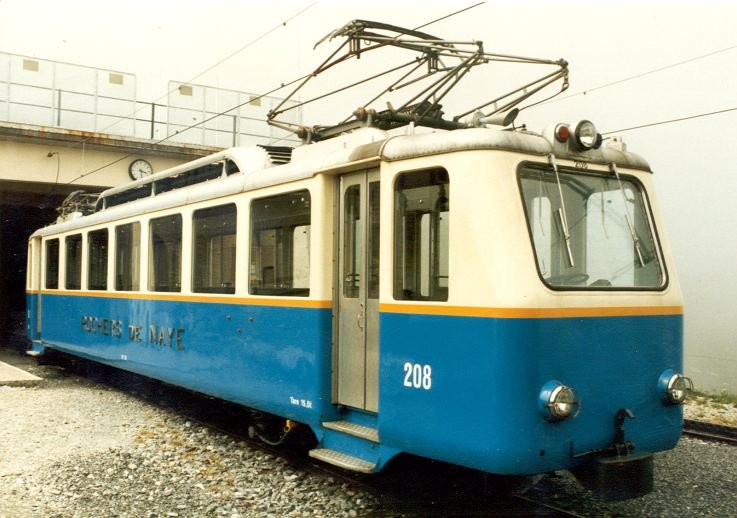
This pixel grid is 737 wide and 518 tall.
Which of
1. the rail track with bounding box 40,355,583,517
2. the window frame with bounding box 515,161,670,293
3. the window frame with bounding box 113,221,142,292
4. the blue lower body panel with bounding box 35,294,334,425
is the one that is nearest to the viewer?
the window frame with bounding box 515,161,670,293

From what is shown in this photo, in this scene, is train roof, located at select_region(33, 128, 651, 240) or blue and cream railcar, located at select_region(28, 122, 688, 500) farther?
train roof, located at select_region(33, 128, 651, 240)

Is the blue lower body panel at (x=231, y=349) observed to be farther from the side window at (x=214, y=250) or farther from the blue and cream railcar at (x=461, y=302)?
the side window at (x=214, y=250)

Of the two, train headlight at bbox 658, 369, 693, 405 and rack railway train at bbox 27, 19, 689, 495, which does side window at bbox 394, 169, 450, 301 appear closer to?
rack railway train at bbox 27, 19, 689, 495

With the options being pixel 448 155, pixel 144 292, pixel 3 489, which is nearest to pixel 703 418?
pixel 448 155

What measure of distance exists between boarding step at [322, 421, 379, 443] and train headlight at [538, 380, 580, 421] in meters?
1.29

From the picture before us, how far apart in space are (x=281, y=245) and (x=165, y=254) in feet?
8.26

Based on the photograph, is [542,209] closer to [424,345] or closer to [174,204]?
[424,345]

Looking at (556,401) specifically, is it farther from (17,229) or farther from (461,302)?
(17,229)

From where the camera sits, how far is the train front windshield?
15.5 ft

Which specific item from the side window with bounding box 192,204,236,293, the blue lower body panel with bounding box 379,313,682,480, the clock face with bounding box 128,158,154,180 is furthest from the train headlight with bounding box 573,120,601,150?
the clock face with bounding box 128,158,154,180

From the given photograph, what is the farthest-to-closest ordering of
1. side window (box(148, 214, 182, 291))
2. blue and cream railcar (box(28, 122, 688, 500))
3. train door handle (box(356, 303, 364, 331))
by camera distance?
side window (box(148, 214, 182, 291))
train door handle (box(356, 303, 364, 331))
blue and cream railcar (box(28, 122, 688, 500))

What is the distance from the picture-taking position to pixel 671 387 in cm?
495

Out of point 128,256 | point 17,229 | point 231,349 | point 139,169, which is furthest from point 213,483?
point 17,229

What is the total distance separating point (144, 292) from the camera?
8625 mm
